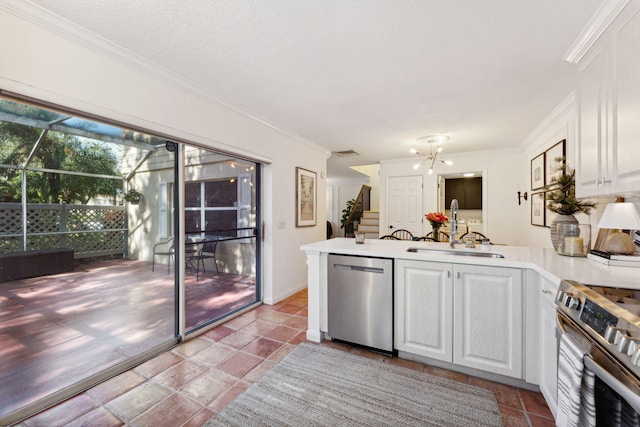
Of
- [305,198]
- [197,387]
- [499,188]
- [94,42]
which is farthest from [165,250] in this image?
[499,188]

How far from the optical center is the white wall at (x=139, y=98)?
1574 mm

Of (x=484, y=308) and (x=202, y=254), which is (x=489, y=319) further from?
(x=202, y=254)

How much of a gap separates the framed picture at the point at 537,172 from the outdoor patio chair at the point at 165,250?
4.64m

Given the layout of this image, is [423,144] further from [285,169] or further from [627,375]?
[627,375]

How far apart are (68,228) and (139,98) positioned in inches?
42.9

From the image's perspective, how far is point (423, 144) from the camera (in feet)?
15.0

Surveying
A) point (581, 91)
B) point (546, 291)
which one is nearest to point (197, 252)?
point (546, 291)

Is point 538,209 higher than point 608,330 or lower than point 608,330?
higher

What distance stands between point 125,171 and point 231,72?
1.20 metres

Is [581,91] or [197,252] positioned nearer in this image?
[581,91]

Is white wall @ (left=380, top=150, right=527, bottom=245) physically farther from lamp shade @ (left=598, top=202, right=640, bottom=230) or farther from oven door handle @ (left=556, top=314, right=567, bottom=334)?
oven door handle @ (left=556, top=314, right=567, bottom=334)

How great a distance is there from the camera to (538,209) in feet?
13.1

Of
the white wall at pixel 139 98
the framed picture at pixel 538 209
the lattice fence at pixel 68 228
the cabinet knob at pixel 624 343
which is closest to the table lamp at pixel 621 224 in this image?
the cabinet knob at pixel 624 343

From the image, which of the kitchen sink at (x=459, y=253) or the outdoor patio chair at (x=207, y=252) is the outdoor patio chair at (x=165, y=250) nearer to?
the outdoor patio chair at (x=207, y=252)
